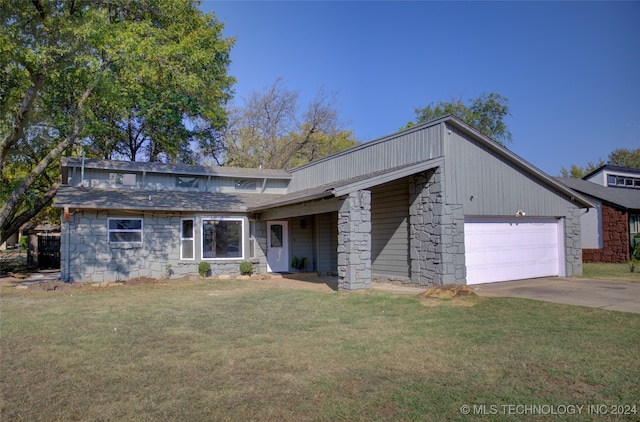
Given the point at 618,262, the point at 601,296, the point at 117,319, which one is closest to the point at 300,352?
the point at 117,319

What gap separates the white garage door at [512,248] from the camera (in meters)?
13.2

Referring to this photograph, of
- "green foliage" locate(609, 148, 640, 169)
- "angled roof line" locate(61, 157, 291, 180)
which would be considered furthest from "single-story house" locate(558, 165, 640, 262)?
"green foliage" locate(609, 148, 640, 169)

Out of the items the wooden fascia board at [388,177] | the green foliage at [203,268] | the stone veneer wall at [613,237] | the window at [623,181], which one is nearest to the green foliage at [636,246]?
the stone veneer wall at [613,237]

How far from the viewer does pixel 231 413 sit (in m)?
3.98

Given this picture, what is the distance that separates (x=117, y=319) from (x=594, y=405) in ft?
24.8

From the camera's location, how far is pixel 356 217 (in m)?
11.6

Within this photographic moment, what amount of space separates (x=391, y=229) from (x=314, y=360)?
A: 8.56m

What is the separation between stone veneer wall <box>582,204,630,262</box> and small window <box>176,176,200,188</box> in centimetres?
1922

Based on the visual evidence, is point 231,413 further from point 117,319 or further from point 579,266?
point 579,266

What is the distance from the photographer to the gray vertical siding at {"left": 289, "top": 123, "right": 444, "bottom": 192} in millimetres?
12719

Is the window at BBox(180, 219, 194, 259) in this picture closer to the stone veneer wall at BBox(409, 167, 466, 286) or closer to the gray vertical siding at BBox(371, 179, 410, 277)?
the gray vertical siding at BBox(371, 179, 410, 277)

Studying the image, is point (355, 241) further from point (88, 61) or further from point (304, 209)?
point (88, 61)

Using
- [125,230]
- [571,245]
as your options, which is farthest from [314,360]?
[571,245]

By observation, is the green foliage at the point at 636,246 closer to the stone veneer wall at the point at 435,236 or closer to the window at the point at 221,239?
the stone veneer wall at the point at 435,236
